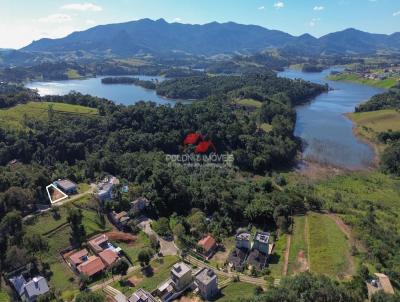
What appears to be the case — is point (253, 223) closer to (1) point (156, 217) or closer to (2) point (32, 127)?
(1) point (156, 217)

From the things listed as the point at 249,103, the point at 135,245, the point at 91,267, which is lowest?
the point at 135,245

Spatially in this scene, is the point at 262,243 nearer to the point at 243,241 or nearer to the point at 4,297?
the point at 243,241

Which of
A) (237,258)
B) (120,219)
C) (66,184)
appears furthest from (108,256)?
(66,184)

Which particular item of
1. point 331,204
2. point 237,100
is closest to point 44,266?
point 331,204

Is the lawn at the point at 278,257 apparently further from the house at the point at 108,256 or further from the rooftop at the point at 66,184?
the rooftop at the point at 66,184

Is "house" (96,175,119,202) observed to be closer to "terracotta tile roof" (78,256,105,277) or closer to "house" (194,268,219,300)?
"terracotta tile roof" (78,256,105,277)

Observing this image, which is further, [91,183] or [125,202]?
[91,183]

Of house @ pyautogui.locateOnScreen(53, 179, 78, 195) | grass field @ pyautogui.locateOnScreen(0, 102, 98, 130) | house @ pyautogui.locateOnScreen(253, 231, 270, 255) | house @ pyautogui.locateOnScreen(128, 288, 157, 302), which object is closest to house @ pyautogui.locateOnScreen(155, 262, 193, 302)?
house @ pyautogui.locateOnScreen(128, 288, 157, 302)
